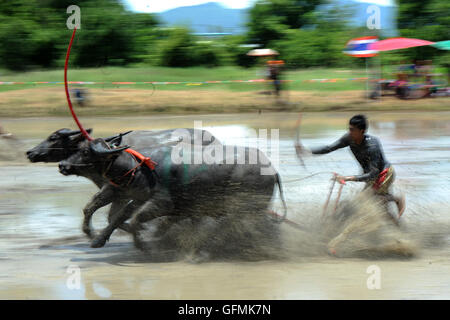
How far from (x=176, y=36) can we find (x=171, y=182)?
23107 mm

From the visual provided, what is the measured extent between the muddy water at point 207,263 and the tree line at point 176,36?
1696cm

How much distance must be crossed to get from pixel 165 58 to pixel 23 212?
812 inches

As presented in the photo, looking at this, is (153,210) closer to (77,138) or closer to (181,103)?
(77,138)

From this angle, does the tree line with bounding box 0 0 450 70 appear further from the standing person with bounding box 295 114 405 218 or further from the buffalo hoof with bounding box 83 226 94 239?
the buffalo hoof with bounding box 83 226 94 239

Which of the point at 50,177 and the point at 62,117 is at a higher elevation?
the point at 50,177

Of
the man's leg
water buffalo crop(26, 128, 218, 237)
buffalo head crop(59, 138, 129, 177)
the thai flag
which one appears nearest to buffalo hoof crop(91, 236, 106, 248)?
water buffalo crop(26, 128, 218, 237)

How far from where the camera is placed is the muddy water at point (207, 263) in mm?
5383

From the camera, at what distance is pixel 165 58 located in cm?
2823

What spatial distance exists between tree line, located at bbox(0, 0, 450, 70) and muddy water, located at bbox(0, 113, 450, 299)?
1696cm

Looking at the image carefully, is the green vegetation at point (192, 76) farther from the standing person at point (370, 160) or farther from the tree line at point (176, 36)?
the standing person at point (370, 160)

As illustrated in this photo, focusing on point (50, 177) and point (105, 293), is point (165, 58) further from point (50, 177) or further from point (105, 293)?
point (105, 293)

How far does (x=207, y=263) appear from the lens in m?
6.23

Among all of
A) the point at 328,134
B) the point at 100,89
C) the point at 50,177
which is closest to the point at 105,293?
the point at 50,177

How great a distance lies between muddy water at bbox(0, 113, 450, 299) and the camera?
538 centimetres
